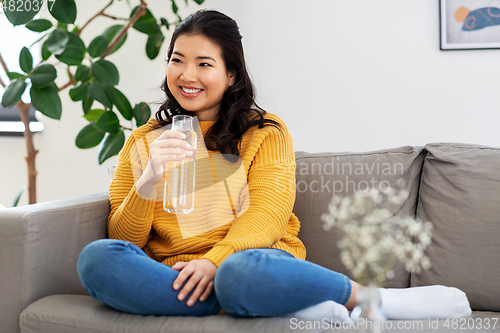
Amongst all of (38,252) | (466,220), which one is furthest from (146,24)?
(466,220)

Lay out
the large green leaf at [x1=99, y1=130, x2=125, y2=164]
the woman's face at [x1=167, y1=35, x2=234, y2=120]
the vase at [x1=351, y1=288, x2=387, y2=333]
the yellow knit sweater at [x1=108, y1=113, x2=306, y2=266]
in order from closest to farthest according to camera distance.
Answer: the vase at [x1=351, y1=288, x2=387, y2=333]
the yellow knit sweater at [x1=108, y1=113, x2=306, y2=266]
the woman's face at [x1=167, y1=35, x2=234, y2=120]
the large green leaf at [x1=99, y1=130, x2=125, y2=164]

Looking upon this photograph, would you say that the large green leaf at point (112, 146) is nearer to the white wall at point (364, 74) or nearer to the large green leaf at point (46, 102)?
the large green leaf at point (46, 102)

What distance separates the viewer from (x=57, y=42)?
1.79 meters

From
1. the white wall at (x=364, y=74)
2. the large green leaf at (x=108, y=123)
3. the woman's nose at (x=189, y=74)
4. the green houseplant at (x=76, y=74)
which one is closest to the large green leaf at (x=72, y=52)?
the green houseplant at (x=76, y=74)

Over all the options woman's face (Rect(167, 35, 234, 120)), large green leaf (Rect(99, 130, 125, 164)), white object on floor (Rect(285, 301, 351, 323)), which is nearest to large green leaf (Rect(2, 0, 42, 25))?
large green leaf (Rect(99, 130, 125, 164))

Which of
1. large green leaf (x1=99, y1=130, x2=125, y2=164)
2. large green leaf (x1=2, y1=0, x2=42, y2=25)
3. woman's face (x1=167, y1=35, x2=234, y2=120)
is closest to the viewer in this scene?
woman's face (x1=167, y1=35, x2=234, y2=120)

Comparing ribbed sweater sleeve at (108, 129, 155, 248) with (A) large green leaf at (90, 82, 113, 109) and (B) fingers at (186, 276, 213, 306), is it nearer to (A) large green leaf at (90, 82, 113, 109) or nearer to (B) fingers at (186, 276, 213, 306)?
(B) fingers at (186, 276, 213, 306)

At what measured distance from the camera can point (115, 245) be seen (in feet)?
3.19

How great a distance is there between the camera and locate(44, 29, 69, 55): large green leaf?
1782mm

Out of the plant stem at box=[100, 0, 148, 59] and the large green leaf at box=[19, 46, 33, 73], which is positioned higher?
the plant stem at box=[100, 0, 148, 59]

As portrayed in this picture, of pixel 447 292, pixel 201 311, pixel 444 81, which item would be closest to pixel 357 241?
pixel 201 311

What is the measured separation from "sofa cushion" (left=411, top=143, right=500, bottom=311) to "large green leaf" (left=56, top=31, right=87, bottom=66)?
1.44 meters

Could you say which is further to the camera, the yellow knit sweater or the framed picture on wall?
the framed picture on wall

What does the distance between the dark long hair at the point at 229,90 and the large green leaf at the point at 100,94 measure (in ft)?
2.17
